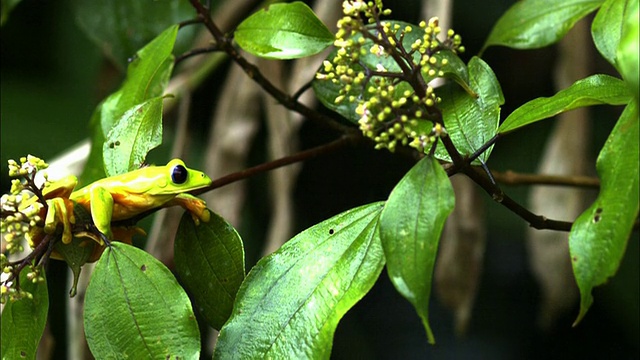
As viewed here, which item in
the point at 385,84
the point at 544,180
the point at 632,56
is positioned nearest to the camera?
the point at 632,56

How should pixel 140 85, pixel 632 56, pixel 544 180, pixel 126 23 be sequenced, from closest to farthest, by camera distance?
pixel 632 56
pixel 140 85
pixel 544 180
pixel 126 23

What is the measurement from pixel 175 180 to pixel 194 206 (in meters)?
0.04

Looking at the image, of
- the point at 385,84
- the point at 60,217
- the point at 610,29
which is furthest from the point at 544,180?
the point at 60,217

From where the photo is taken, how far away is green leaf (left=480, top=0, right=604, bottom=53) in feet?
2.56

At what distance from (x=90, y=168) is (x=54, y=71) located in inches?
37.6

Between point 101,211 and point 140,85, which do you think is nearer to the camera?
point 101,211

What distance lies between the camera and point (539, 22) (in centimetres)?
80

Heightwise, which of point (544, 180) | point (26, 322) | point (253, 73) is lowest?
point (544, 180)

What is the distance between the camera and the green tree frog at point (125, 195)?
1.92 ft

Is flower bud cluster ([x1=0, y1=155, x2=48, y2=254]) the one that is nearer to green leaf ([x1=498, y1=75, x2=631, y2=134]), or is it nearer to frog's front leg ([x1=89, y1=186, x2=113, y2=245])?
frog's front leg ([x1=89, y1=186, x2=113, y2=245])

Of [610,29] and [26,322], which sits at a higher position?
[610,29]

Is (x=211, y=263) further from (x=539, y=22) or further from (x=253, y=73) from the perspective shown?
(x=539, y=22)

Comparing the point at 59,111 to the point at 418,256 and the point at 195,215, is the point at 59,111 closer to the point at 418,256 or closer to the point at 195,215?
the point at 195,215

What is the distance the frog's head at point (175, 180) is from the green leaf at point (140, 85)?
17 cm
